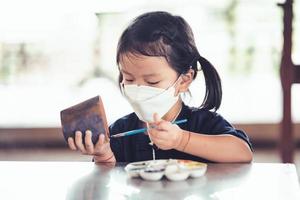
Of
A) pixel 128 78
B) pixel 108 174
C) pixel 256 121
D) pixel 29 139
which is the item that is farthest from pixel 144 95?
pixel 29 139

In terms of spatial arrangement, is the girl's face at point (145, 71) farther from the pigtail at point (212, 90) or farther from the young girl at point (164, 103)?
the pigtail at point (212, 90)

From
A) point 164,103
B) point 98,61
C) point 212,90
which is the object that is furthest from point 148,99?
point 98,61

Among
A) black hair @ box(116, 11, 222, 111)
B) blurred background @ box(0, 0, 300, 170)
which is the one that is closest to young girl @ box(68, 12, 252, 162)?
black hair @ box(116, 11, 222, 111)

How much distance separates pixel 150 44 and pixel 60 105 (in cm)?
254

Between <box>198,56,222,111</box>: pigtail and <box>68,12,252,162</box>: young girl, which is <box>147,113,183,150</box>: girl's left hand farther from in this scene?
<box>198,56,222,111</box>: pigtail

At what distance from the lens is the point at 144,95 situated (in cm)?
111

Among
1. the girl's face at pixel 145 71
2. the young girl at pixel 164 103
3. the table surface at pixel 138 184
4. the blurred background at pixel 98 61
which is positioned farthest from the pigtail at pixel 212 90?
the blurred background at pixel 98 61

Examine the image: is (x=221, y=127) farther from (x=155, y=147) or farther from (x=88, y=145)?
(x=88, y=145)

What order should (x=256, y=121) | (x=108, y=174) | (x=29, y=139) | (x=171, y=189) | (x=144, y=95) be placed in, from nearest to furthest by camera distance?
(x=171, y=189) → (x=108, y=174) → (x=144, y=95) → (x=256, y=121) → (x=29, y=139)

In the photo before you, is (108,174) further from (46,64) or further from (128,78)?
(46,64)

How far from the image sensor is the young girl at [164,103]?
1055 millimetres

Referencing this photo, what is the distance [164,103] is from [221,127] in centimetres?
17

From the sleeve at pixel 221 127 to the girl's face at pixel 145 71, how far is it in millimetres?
156

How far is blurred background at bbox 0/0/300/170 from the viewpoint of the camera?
344cm
